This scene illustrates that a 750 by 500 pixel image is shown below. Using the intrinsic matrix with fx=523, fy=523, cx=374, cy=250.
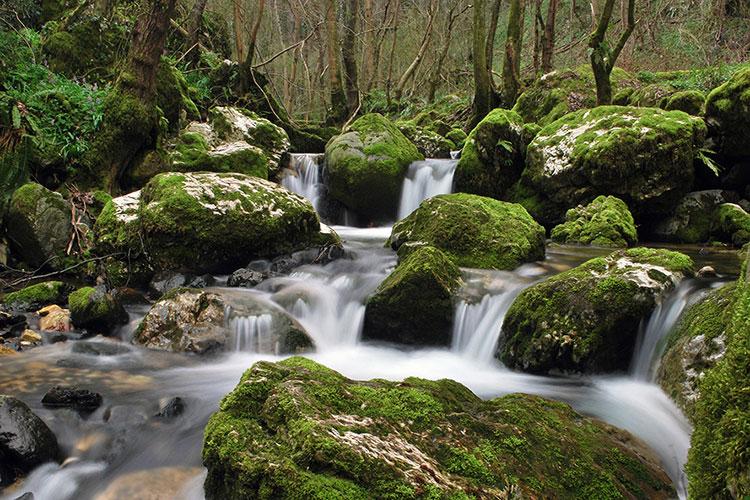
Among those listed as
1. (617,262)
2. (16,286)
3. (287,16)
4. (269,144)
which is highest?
(287,16)

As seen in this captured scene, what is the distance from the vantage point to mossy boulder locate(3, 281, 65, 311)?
21.5 feet

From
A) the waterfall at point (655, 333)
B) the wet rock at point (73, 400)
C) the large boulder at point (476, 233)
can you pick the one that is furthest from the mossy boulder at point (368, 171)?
the wet rock at point (73, 400)

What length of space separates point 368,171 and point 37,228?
6.21 m

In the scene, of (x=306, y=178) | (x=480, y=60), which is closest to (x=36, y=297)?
(x=306, y=178)

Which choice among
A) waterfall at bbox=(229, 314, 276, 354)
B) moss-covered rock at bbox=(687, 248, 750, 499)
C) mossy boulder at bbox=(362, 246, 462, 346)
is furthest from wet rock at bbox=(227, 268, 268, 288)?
moss-covered rock at bbox=(687, 248, 750, 499)

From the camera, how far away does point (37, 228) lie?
25.4 ft

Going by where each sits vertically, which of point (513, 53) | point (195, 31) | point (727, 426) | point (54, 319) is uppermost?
point (195, 31)

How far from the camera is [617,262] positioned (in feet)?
17.0

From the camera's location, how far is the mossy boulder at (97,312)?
239 inches

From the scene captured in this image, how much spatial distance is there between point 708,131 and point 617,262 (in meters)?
6.06

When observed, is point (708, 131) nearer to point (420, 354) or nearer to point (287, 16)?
point (420, 354)

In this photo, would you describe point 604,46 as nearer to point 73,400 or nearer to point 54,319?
point 54,319

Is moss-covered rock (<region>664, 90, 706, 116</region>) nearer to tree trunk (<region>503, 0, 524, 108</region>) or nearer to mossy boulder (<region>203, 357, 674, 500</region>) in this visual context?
tree trunk (<region>503, 0, 524, 108</region>)

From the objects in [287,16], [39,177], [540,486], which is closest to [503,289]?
[540,486]
